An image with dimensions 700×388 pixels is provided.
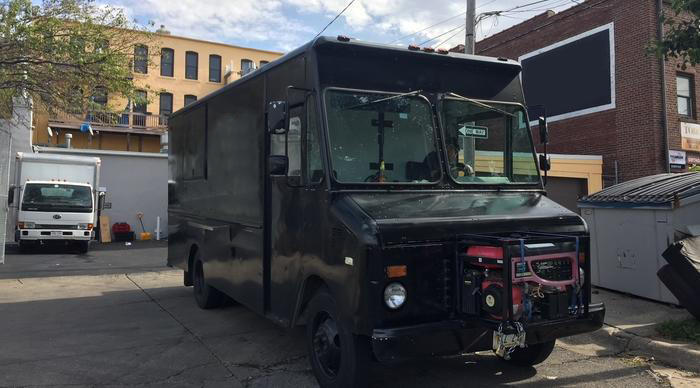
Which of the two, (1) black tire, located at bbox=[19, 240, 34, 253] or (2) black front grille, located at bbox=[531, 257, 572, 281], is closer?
(2) black front grille, located at bbox=[531, 257, 572, 281]

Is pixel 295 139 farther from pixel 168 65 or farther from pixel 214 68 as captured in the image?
pixel 214 68

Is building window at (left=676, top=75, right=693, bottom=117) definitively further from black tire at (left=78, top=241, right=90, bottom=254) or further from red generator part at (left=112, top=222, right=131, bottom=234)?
red generator part at (left=112, top=222, right=131, bottom=234)

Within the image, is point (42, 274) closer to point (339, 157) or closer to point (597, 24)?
point (339, 157)

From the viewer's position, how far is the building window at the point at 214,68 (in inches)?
1655

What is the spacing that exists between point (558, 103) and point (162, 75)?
3058cm

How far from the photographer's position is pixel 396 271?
3857mm

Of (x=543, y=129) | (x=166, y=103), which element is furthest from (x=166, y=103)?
(x=543, y=129)

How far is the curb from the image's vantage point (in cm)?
525

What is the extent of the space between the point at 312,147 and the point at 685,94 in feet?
54.1

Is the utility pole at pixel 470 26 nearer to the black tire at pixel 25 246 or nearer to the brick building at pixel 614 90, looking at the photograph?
the brick building at pixel 614 90

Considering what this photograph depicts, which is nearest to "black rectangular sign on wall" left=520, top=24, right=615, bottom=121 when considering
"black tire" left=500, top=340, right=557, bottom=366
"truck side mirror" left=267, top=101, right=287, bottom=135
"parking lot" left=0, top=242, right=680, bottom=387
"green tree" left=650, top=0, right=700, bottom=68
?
"green tree" left=650, top=0, right=700, bottom=68

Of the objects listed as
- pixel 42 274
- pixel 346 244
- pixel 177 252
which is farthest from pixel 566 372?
pixel 42 274

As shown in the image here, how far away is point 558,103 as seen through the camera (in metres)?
19.0

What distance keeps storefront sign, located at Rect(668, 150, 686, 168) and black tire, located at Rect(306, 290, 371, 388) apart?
14.9m
